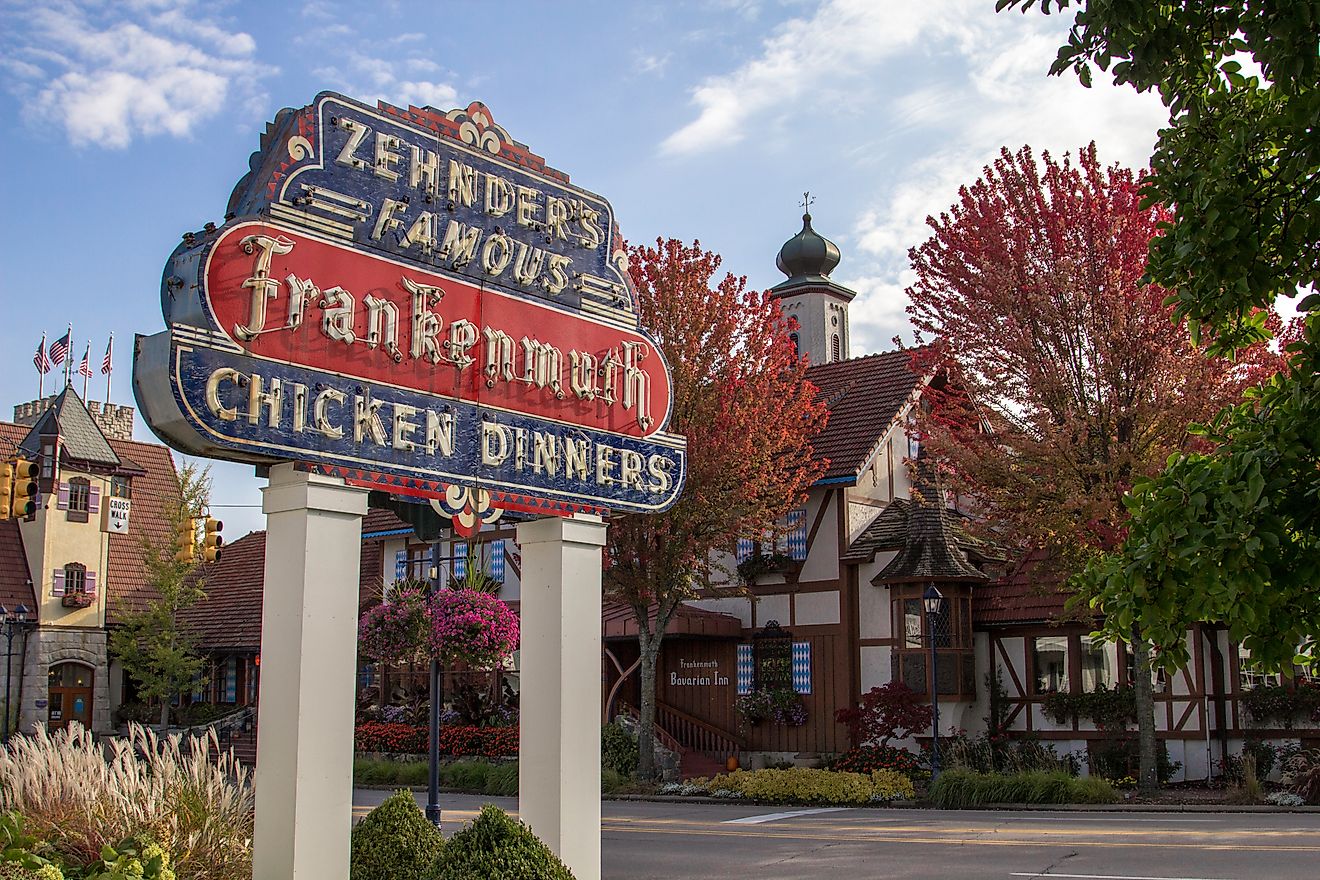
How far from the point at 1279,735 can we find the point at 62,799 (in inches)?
845

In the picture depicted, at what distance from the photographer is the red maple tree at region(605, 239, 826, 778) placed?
24.2 metres

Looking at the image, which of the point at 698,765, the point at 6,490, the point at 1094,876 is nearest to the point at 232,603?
the point at 698,765

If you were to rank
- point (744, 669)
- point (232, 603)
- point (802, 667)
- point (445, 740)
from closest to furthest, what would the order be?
point (802, 667)
point (744, 669)
point (445, 740)
point (232, 603)

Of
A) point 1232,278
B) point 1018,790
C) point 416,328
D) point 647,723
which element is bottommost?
point 1018,790

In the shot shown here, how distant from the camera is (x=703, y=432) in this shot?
24.2 metres

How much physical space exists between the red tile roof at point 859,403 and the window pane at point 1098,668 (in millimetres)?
6213

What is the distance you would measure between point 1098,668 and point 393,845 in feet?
67.4

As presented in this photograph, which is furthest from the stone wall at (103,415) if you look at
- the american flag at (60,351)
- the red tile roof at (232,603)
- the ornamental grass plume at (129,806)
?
the ornamental grass plume at (129,806)

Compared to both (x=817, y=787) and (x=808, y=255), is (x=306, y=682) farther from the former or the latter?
(x=808, y=255)

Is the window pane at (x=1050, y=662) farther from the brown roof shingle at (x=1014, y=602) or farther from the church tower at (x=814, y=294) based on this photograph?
the church tower at (x=814, y=294)

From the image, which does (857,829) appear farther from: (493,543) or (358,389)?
(493,543)

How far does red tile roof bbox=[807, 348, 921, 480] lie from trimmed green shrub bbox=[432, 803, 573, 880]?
2064 cm

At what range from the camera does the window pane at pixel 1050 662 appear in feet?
85.3

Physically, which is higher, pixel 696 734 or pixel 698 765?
pixel 696 734
